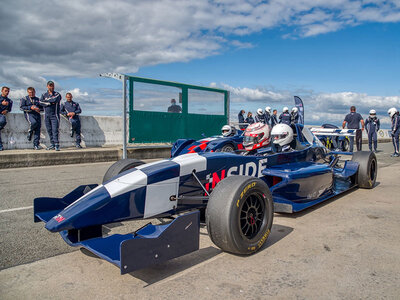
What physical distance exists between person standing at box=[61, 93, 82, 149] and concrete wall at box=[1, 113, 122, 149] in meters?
0.20

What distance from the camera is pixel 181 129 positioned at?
12055mm

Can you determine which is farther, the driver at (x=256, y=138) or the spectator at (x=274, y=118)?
the spectator at (x=274, y=118)

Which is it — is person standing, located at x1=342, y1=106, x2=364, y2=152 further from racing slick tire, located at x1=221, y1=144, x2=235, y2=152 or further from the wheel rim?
the wheel rim

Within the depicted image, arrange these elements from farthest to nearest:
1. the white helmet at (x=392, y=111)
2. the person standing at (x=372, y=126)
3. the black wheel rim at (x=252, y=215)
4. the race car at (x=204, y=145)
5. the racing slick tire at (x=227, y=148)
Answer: the person standing at (x=372, y=126), the white helmet at (x=392, y=111), the racing slick tire at (x=227, y=148), the race car at (x=204, y=145), the black wheel rim at (x=252, y=215)

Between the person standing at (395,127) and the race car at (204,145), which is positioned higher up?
the person standing at (395,127)

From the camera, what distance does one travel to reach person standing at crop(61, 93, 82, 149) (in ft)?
35.0

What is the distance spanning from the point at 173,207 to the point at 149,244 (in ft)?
2.97

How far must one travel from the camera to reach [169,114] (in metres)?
11.7

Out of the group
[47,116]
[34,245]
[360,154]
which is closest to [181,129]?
[47,116]

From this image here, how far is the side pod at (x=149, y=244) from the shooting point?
234 centimetres

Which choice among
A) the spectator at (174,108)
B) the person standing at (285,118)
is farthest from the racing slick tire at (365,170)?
the person standing at (285,118)

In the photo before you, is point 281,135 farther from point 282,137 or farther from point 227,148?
point 227,148

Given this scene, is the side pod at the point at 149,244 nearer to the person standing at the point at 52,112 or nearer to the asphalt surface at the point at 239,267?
the asphalt surface at the point at 239,267

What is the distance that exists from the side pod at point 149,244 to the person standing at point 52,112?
7.85 m
